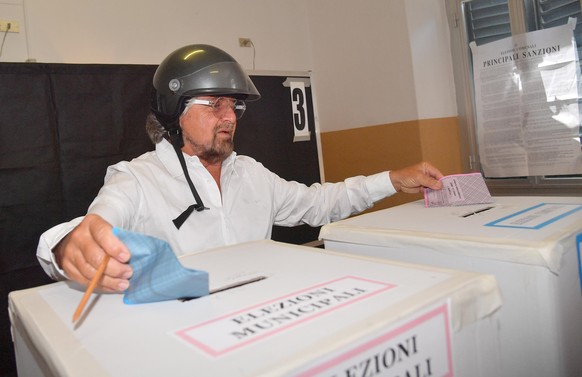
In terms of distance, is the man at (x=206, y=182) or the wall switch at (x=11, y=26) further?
the wall switch at (x=11, y=26)

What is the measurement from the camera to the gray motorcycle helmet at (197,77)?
1.08 metres

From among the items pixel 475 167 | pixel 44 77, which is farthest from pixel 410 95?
pixel 44 77

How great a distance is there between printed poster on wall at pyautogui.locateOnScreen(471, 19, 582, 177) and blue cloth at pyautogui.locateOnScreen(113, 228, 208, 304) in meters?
2.00

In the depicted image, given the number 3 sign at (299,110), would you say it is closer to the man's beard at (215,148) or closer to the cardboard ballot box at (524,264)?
the man's beard at (215,148)

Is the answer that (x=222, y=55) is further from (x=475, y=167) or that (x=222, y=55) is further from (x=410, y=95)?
(x=475, y=167)

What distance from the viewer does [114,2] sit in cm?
225

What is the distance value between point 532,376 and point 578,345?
0.30ft

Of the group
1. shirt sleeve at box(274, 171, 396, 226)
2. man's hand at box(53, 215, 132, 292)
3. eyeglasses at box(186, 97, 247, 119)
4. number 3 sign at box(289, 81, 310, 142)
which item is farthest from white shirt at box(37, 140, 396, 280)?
number 3 sign at box(289, 81, 310, 142)

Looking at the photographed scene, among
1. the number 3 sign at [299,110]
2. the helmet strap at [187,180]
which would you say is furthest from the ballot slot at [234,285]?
the number 3 sign at [299,110]

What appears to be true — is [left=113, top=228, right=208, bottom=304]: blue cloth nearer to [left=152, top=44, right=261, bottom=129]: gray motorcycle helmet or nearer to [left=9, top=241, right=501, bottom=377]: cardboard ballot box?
[left=9, top=241, right=501, bottom=377]: cardboard ballot box

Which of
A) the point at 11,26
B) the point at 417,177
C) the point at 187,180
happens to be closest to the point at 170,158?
the point at 187,180

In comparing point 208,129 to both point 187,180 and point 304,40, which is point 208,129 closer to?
point 187,180

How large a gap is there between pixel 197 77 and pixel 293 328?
83 centimetres

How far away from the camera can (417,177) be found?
3.84ft
